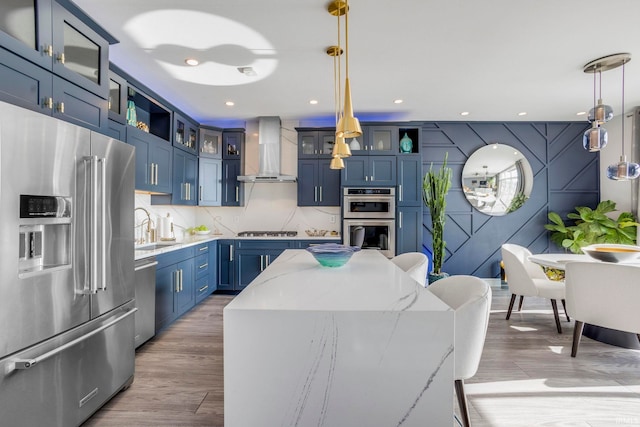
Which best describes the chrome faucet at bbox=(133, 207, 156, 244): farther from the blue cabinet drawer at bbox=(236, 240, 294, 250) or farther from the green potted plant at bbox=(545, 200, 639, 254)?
the green potted plant at bbox=(545, 200, 639, 254)

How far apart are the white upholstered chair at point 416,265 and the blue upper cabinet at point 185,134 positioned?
3.16 m

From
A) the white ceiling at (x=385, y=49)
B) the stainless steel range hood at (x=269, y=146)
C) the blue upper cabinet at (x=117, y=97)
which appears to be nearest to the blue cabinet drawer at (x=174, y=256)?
the blue upper cabinet at (x=117, y=97)

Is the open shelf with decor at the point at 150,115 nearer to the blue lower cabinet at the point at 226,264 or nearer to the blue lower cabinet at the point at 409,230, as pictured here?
the blue lower cabinet at the point at 226,264

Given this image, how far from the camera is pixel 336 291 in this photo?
1.34 m

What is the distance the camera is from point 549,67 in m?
3.12

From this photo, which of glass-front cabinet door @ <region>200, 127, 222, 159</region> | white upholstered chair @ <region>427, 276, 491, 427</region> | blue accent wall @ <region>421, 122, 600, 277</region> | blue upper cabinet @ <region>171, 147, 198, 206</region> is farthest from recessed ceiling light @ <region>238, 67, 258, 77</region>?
blue accent wall @ <region>421, 122, 600, 277</region>

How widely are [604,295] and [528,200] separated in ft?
9.75

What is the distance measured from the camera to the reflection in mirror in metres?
5.05

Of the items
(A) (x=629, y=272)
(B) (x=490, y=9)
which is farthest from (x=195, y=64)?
(A) (x=629, y=272)

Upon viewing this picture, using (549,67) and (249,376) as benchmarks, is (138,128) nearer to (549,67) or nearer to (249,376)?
(249,376)

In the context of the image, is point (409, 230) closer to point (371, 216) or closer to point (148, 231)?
point (371, 216)

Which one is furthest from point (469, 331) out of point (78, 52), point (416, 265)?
point (78, 52)

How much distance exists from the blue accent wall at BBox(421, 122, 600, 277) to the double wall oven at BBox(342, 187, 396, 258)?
2.82 feet

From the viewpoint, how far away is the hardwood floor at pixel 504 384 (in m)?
1.84
